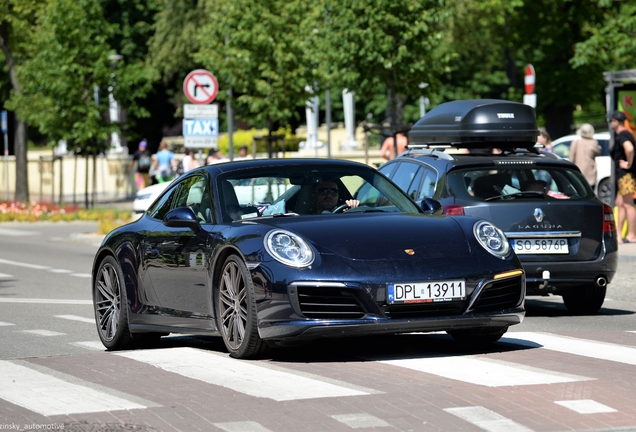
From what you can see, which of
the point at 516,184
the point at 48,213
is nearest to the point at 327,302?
the point at 516,184

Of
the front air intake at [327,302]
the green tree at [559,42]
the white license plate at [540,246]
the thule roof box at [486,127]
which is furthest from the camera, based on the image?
the green tree at [559,42]

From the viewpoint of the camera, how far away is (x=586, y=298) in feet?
41.2

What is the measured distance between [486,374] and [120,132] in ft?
105

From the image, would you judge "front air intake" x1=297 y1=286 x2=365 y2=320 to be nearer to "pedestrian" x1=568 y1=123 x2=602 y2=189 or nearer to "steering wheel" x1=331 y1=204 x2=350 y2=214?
"steering wheel" x1=331 y1=204 x2=350 y2=214

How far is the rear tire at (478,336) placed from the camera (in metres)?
8.88

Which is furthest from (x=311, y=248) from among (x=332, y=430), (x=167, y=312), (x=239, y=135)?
(x=239, y=135)

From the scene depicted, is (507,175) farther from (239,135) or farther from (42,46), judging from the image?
(239,135)

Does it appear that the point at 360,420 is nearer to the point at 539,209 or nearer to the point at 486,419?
the point at 486,419

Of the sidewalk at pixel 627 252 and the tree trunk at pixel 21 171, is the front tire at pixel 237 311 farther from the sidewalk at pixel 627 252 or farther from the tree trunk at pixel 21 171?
the tree trunk at pixel 21 171

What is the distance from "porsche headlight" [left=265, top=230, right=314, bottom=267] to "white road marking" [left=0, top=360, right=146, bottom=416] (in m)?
1.46

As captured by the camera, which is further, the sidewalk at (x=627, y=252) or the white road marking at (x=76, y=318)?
the sidewalk at (x=627, y=252)

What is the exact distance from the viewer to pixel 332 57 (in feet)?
98.9

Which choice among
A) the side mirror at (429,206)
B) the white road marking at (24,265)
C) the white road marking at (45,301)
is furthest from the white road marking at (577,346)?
the white road marking at (24,265)

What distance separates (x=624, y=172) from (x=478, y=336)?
1122 cm
